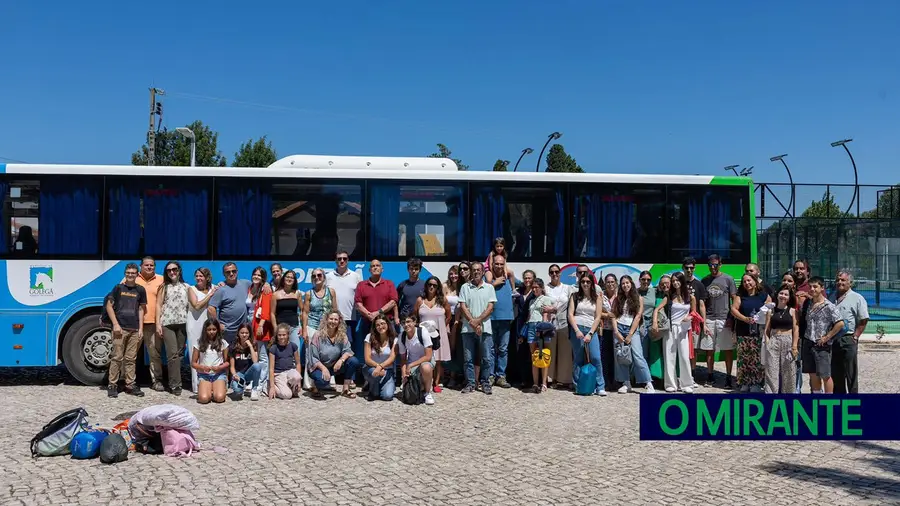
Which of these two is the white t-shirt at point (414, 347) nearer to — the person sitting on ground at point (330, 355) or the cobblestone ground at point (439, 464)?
the person sitting on ground at point (330, 355)

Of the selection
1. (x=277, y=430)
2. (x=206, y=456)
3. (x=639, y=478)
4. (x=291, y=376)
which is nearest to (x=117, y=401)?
(x=291, y=376)

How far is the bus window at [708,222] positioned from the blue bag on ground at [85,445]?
878 centimetres

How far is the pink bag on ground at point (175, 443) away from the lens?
25.4 ft

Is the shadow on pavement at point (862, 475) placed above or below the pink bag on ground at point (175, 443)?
below

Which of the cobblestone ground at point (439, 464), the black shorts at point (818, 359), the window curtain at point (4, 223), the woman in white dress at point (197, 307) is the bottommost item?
the cobblestone ground at point (439, 464)

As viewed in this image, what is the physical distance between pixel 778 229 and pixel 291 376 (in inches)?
551

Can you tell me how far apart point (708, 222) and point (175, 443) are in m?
8.83

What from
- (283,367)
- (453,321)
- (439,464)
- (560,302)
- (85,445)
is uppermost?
(560,302)

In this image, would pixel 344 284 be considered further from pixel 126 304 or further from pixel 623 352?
pixel 623 352

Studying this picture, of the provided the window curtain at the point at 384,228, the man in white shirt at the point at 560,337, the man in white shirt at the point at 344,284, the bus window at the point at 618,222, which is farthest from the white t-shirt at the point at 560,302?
the man in white shirt at the point at 344,284

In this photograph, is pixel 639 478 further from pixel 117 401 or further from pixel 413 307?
pixel 117 401

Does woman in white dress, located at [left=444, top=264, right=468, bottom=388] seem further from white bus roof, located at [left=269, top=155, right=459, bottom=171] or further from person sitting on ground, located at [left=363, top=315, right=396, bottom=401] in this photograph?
white bus roof, located at [left=269, top=155, right=459, bottom=171]

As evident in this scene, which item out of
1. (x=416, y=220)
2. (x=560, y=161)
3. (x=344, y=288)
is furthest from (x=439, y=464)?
(x=560, y=161)

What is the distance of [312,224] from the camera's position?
12578mm
